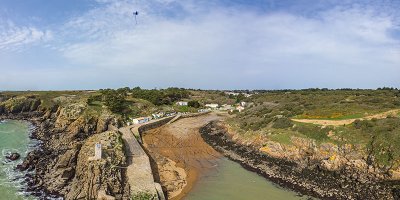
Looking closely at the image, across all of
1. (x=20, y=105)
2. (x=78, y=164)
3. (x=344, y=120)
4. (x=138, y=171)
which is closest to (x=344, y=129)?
(x=344, y=120)

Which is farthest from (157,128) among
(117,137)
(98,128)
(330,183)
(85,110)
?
(330,183)

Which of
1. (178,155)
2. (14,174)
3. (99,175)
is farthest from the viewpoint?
(178,155)

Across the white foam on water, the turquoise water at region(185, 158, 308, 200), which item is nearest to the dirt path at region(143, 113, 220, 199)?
the turquoise water at region(185, 158, 308, 200)

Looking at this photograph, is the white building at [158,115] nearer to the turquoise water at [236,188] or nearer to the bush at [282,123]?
the bush at [282,123]

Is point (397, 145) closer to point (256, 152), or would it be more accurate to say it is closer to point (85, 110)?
point (256, 152)

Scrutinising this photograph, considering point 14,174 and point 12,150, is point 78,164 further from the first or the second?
point 12,150

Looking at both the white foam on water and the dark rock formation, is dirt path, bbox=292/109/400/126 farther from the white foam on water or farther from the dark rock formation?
the dark rock formation
